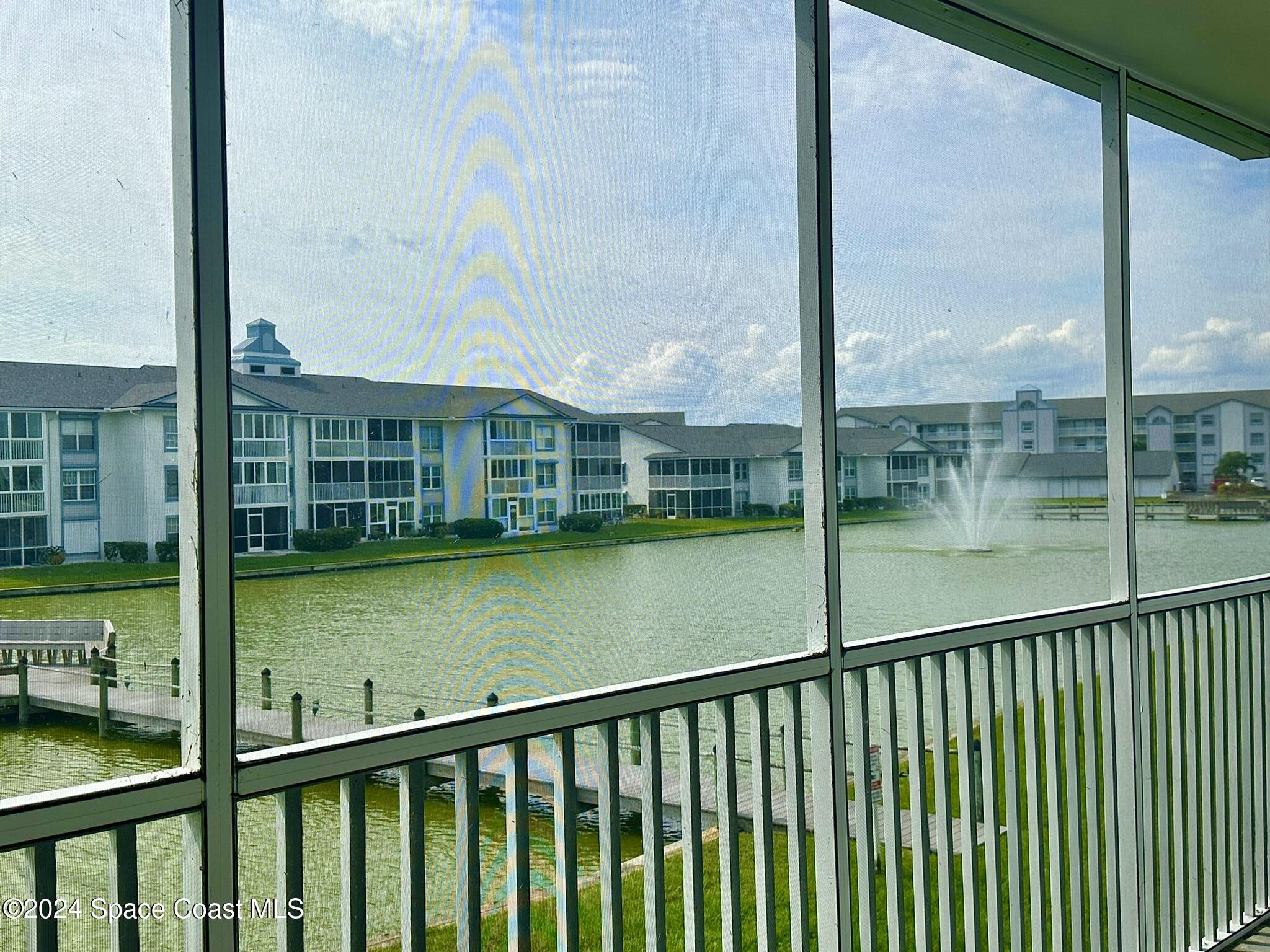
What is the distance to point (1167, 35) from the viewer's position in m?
2.88

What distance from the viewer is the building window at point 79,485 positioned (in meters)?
1.40

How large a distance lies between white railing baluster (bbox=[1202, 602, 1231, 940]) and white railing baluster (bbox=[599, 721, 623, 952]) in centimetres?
242

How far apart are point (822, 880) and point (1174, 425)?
2.52 m

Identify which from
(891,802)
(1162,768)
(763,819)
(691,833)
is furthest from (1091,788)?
(691,833)

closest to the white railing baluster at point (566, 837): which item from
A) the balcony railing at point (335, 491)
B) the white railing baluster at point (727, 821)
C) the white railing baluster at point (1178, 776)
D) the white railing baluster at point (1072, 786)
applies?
the white railing baluster at point (727, 821)

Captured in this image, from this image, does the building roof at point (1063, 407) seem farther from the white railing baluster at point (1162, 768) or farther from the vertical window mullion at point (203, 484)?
the vertical window mullion at point (203, 484)

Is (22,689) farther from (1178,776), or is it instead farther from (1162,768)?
(1178,776)

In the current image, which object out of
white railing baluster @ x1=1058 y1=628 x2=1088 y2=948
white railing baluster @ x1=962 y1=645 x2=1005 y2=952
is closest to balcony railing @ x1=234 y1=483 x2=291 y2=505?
white railing baluster @ x1=962 y1=645 x2=1005 y2=952

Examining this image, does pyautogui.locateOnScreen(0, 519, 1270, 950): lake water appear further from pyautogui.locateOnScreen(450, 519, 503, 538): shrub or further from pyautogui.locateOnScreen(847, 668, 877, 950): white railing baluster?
pyautogui.locateOnScreen(847, 668, 877, 950): white railing baluster

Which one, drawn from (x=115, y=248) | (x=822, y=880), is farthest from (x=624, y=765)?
(x=115, y=248)

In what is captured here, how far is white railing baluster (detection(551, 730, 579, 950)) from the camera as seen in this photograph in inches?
77.3

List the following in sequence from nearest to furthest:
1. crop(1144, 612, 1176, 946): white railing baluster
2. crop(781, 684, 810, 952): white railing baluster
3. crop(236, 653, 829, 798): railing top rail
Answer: crop(236, 653, 829, 798): railing top rail
crop(781, 684, 810, 952): white railing baluster
crop(1144, 612, 1176, 946): white railing baluster

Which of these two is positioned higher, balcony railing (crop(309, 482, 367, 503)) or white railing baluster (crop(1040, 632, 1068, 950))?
balcony railing (crop(309, 482, 367, 503))

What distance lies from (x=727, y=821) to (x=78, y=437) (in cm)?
145
